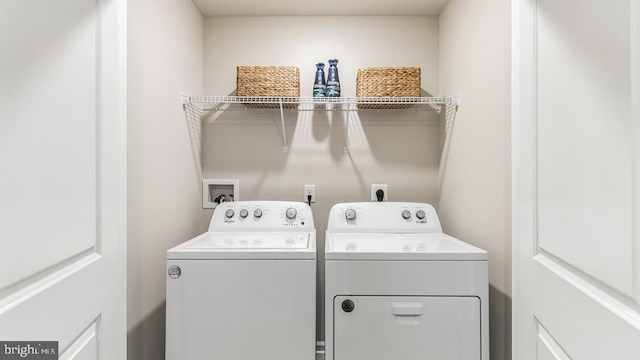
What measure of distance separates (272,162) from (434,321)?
4.36ft

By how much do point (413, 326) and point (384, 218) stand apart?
26.4 inches

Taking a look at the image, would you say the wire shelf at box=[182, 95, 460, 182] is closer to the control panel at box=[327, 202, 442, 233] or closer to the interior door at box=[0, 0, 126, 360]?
the control panel at box=[327, 202, 442, 233]

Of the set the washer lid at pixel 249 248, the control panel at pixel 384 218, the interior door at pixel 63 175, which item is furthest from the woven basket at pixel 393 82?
the interior door at pixel 63 175

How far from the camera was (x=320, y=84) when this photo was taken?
76.2 inches

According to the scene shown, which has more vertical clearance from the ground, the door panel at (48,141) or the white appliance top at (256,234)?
the door panel at (48,141)

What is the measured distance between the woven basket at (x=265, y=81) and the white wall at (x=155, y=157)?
334 millimetres

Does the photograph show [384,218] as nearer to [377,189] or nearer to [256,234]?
[377,189]

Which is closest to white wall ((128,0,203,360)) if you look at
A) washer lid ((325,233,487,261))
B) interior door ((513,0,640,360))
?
washer lid ((325,233,487,261))

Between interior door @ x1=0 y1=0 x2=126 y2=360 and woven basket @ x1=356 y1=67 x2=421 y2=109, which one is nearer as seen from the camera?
interior door @ x1=0 y1=0 x2=126 y2=360

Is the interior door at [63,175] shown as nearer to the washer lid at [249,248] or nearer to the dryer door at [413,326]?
the washer lid at [249,248]

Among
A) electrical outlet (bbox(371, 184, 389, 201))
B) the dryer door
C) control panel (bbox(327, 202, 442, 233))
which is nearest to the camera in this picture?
the dryer door

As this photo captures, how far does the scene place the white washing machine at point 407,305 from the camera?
1281 millimetres

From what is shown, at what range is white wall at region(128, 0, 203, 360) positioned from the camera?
1307 mm

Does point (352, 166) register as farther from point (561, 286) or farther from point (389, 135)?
point (561, 286)
